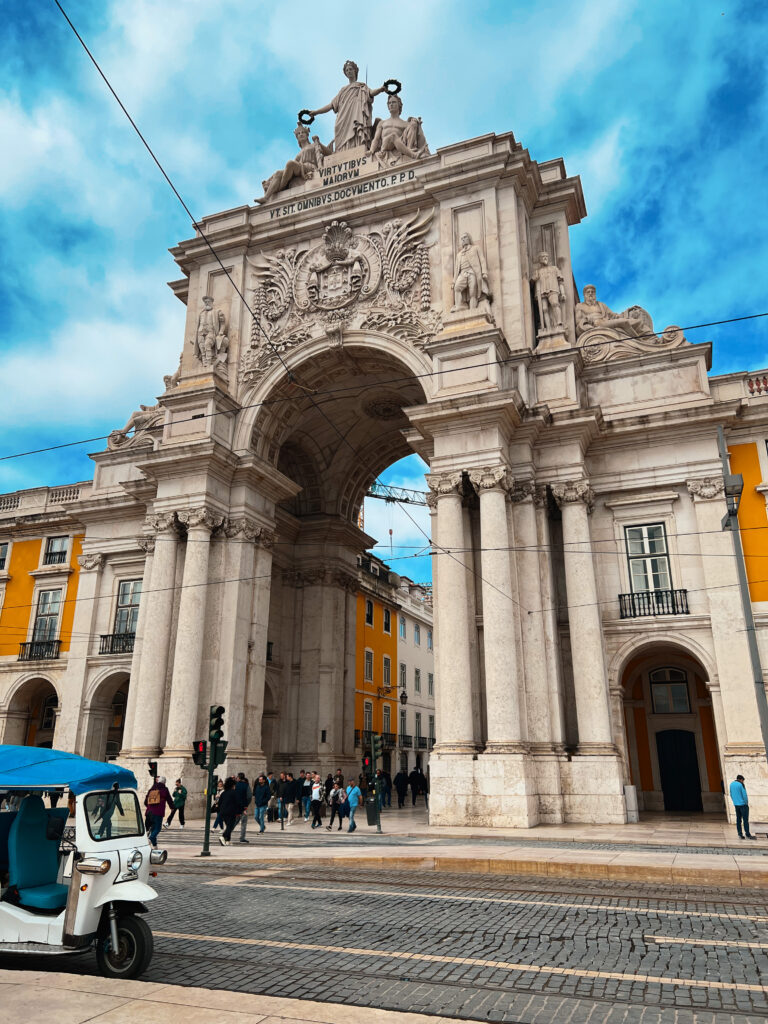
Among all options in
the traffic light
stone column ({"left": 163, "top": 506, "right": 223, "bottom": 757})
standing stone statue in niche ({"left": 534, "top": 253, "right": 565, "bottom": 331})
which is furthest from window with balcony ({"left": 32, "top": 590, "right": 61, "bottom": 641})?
standing stone statue in niche ({"left": 534, "top": 253, "right": 565, "bottom": 331})

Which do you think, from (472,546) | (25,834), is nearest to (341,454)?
(472,546)

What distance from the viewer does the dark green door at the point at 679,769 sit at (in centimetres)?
2466

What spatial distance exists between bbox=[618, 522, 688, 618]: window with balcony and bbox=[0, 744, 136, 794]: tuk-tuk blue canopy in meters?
18.8

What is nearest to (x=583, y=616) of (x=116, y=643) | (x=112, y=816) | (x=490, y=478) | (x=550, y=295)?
(x=490, y=478)

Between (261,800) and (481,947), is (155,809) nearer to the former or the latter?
(261,800)

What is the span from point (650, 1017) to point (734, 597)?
60.0 ft

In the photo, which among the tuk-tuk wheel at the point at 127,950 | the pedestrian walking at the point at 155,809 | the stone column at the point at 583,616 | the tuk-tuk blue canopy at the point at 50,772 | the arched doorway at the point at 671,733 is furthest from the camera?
the arched doorway at the point at 671,733

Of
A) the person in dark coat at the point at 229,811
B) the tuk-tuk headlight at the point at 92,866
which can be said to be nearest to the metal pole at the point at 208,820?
the person in dark coat at the point at 229,811

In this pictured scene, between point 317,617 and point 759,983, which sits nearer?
point 759,983

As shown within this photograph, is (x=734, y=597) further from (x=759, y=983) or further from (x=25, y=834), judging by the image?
(x=25, y=834)

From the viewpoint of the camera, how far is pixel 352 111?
32.3m

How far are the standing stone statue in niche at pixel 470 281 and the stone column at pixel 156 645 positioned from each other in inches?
488

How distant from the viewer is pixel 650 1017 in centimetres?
555

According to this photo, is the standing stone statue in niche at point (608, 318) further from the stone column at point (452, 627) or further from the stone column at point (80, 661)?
the stone column at point (80, 661)
